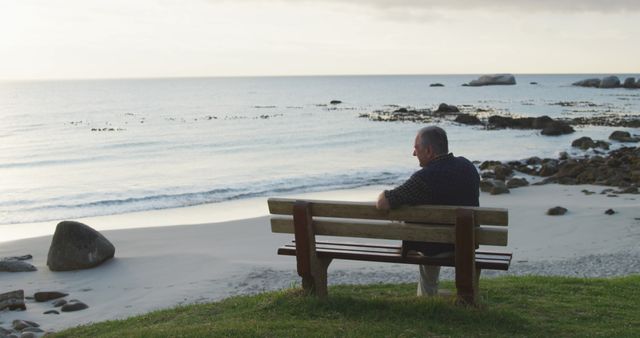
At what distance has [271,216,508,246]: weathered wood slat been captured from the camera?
18.6ft

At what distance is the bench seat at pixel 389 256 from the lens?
5.87m

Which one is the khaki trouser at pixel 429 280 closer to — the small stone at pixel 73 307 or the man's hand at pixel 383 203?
the man's hand at pixel 383 203

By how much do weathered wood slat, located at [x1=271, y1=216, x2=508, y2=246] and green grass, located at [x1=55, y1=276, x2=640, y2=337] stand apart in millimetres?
733

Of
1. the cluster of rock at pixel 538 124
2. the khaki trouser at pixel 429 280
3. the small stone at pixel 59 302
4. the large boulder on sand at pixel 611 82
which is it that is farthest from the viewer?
the large boulder on sand at pixel 611 82

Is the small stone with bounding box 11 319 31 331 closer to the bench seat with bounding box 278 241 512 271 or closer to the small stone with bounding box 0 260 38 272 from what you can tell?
the small stone with bounding box 0 260 38 272

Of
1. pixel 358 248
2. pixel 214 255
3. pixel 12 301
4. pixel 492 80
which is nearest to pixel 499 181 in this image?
pixel 214 255

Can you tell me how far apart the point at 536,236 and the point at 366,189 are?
404 inches

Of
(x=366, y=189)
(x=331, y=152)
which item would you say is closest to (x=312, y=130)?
(x=331, y=152)

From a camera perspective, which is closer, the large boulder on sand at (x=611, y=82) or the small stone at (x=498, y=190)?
the small stone at (x=498, y=190)

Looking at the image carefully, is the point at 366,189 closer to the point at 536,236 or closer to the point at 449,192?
the point at 536,236

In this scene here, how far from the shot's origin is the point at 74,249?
40.2ft

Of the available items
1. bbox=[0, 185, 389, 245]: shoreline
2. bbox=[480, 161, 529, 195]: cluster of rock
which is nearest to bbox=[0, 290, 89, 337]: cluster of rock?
bbox=[0, 185, 389, 245]: shoreline

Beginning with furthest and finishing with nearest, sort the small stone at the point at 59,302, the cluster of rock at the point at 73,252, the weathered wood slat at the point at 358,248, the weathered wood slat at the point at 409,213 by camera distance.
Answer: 1. the cluster of rock at the point at 73,252
2. the small stone at the point at 59,302
3. the weathered wood slat at the point at 358,248
4. the weathered wood slat at the point at 409,213

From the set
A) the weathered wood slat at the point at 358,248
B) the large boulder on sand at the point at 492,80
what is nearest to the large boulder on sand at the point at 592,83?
the large boulder on sand at the point at 492,80
